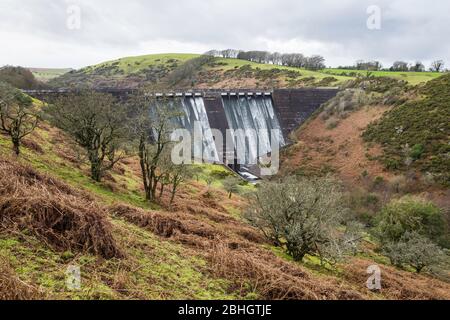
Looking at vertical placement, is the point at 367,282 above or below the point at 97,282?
below

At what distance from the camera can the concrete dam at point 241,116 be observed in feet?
159

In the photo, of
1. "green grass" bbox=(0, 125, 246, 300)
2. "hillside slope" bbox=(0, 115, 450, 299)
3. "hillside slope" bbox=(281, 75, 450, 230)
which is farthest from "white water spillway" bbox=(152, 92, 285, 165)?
"green grass" bbox=(0, 125, 246, 300)

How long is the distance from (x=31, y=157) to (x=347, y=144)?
4520 cm

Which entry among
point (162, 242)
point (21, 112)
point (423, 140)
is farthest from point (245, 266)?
point (423, 140)

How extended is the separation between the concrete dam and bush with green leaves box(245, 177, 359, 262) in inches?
1140

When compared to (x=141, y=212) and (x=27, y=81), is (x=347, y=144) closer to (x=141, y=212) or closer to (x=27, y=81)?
(x=141, y=212)

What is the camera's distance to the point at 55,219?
6922 mm

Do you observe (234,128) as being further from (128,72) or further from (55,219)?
(128,72)

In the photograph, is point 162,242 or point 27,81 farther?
point 27,81

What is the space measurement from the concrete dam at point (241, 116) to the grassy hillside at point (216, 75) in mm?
23606

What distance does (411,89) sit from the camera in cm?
6056

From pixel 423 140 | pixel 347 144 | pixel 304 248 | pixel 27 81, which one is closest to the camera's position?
pixel 304 248

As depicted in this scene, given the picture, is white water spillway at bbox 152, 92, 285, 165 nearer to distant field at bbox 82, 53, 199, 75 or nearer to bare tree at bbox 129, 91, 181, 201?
bare tree at bbox 129, 91, 181, 201

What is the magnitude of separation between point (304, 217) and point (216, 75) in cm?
9728
